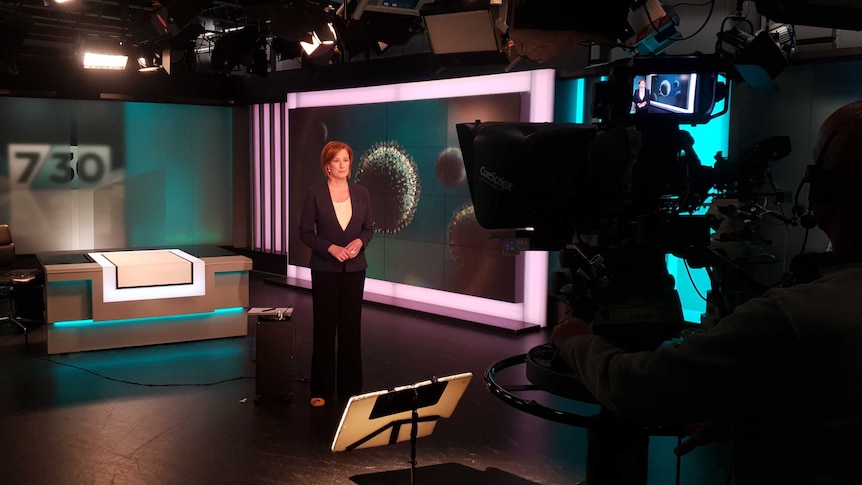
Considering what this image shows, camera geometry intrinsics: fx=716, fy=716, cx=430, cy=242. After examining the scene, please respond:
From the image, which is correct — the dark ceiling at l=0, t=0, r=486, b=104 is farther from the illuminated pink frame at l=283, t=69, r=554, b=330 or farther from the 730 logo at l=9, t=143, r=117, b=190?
the 730 logo at l=9, t=143, r=117, b=190

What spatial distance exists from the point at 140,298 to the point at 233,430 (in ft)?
6.89

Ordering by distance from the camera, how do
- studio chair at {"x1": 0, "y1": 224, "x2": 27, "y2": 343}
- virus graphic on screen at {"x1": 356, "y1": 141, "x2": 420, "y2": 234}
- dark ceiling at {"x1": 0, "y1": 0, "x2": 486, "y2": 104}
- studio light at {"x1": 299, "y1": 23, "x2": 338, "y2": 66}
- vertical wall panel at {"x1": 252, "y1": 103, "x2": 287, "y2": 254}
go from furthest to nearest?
vertical wall panel at {"x1": 252, "y1": 103, "x2": 287, "y2": 254} → virus graphic on screen at {"x1": 356, "y1": 141, "x2": 420, "y2": 234} → studio light at {"x1": 299, "y1": 23, "x2": 338, "y2": 66} → studio chair at {"x1": 0, "y1": 224, "x2": 27, "y2": 343} → dark ceiling at {"x1": 0, "y1": 0, "x2": 486, "y2": 104}

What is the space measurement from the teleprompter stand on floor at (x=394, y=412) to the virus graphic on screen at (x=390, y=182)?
462 cm

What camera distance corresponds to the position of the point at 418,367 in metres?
5.30

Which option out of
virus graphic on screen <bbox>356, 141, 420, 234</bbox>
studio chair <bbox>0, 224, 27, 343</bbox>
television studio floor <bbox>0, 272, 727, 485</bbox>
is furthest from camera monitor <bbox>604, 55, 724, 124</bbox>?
virus graphic on screen <bbox>356, 141, 420, 234</bbox>

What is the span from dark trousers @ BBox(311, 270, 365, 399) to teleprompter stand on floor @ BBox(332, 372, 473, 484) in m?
1.35

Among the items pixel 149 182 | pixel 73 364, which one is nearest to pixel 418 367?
pixel 73 364

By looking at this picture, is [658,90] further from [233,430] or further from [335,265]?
[233,430]

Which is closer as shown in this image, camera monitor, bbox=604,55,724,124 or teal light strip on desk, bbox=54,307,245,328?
camera monitor, bbox=604,55,724,124

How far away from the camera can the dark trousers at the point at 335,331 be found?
4.34m

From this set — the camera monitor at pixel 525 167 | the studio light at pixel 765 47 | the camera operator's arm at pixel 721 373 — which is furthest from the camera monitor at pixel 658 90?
the studio light at pixel 765 47

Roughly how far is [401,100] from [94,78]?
4540 millimetres

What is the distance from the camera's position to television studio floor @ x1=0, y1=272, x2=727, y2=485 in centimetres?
341

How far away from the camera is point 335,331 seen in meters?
4.46
